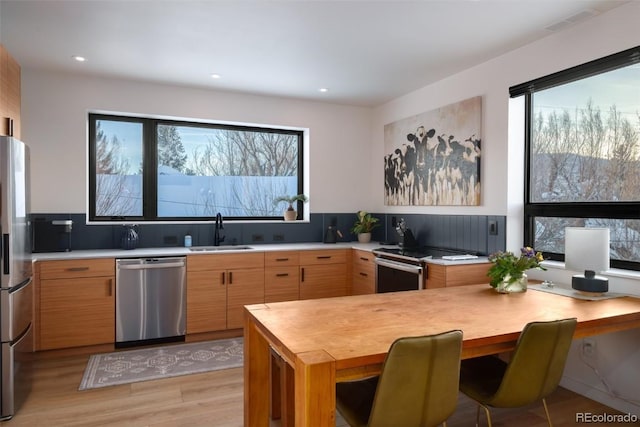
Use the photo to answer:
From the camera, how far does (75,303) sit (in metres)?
3.57

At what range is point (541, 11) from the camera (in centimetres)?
267

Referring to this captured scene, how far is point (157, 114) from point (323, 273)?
8.02 ft

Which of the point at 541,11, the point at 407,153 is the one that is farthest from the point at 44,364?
the point at 541,11

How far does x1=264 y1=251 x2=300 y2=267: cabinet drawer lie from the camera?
14.0ft

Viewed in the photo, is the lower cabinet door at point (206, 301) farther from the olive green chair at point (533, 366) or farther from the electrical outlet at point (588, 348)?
the electrical outlet at point (588, 348)

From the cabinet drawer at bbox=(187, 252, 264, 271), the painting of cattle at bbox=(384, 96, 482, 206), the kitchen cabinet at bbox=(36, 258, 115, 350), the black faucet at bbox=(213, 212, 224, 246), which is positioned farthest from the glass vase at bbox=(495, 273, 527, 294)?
the kitchen cabinet at bbox=(36, 258, 115, 350)

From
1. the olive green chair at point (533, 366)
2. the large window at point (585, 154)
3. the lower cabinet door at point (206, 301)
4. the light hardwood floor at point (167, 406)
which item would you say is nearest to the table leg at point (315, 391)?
the olive green chair at point (533, 366)

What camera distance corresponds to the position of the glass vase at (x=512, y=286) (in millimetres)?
2645

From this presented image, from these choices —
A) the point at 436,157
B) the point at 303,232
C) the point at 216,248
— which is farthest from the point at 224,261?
the point at 436,157

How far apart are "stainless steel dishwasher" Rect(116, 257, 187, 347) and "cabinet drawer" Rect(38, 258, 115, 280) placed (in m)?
0.09

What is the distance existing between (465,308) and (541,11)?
78.2 inches

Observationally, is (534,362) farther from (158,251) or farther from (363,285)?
(158,251)

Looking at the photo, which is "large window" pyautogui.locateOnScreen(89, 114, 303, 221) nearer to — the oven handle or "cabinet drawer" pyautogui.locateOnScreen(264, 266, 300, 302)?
"cabinet drawer" pyautogui.locateOnScreen(264, 266, 300, 302)

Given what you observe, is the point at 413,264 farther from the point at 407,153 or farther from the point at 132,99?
the point at 132,99
